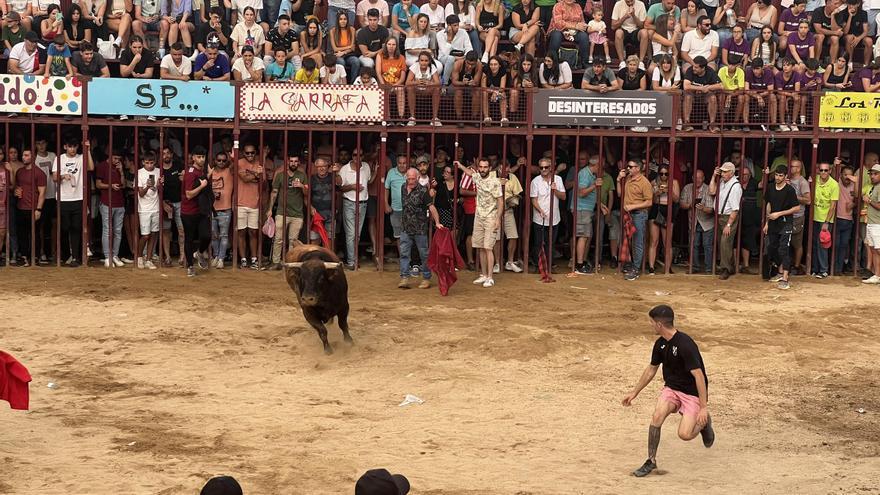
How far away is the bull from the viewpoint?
47.3 feet

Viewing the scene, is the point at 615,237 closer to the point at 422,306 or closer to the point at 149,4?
the point at 422,306

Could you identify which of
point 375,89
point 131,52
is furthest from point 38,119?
point 375,89

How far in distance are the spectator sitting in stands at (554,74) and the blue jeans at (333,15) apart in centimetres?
336

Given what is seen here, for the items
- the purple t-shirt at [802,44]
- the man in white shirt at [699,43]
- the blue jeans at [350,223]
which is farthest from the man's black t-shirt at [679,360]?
the purple t-shirt at [802,44]

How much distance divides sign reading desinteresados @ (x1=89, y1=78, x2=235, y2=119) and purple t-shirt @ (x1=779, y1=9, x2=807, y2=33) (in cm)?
984

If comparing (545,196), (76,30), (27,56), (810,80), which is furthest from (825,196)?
(27,56)

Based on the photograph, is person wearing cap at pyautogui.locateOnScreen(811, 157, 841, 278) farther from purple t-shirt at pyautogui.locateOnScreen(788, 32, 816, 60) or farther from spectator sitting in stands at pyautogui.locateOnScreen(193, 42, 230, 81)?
spectator sitting in stands at pyautogui.locateOnScreen(193, 42, 230, 81)

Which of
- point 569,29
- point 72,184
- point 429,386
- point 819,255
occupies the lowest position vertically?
point 429,386

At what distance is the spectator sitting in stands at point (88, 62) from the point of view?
64.0ft

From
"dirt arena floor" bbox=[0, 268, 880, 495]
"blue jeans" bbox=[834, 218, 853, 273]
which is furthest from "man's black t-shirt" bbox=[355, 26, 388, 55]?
"blue jeans" bbox=[834, 218, 853, 273]

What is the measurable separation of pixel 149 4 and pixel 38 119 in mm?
2926

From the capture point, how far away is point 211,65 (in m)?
19.7

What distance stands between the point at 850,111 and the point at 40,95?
12.9m

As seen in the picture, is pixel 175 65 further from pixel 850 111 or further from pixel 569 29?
pixel 850 111
